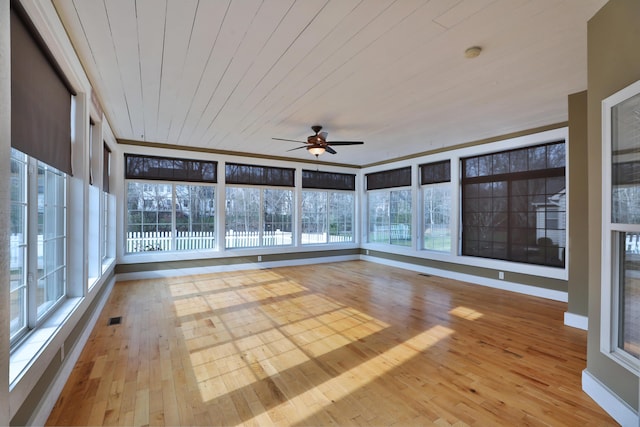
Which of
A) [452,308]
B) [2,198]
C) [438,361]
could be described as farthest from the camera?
[452,308]

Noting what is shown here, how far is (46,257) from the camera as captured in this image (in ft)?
7.74

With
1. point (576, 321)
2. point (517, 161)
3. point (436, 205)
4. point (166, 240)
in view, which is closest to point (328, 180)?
point (436, 205)

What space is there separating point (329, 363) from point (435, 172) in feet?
16.9

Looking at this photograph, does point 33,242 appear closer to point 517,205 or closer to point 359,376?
point 359,376

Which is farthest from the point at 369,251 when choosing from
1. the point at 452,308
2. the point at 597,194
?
the point at 597,194

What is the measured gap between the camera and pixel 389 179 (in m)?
7.74

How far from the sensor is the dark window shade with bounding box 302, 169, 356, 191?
7844mm

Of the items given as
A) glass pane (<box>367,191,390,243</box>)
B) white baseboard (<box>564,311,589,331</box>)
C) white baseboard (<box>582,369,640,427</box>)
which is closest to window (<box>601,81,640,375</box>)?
white baseboard (<box>582,369,640,427</box>)

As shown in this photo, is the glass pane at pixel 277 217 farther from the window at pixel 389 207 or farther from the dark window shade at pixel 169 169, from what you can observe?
the window at pixel 389 207

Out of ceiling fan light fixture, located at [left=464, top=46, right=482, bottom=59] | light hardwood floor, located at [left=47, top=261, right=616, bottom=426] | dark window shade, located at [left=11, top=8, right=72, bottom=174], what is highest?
ceiling fan light fixture, located at [left=464, top=46, right=482, bottom=59]

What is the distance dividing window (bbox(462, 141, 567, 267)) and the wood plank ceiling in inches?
29.5

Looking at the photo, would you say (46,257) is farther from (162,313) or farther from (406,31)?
(406,31)

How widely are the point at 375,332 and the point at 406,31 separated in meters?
3.01

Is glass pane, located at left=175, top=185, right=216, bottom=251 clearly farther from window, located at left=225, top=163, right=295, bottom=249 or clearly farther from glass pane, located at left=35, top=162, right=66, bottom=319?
glass pane, located at left=35, top=162, right=66, bottom=319
